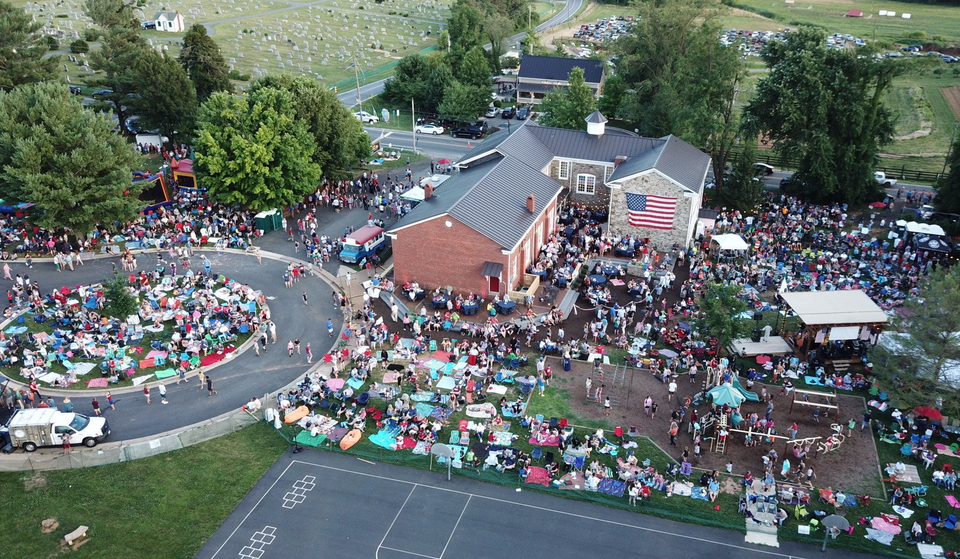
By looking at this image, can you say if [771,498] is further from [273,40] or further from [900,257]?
[273,40]

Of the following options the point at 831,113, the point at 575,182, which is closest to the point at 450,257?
the point at 575,182

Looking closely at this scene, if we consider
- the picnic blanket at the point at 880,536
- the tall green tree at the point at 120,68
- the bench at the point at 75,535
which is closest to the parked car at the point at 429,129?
the tall green tree at the point at 120,68

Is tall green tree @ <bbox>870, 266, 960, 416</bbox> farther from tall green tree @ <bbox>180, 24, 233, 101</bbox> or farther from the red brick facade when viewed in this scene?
tall green tree @ <bbox>180, 24, 233, 101</bbox>

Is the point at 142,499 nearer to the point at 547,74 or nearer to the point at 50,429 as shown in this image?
the point at 50,429

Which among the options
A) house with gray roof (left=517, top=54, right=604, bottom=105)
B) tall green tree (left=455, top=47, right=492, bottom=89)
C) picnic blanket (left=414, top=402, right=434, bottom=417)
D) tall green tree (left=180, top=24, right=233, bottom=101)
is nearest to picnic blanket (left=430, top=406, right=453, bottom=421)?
picnic blanket (left=414, top=402, right=434, bottom=417)

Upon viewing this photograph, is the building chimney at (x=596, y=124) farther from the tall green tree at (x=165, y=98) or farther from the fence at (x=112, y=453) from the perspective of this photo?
the tall green tree at (x=165, y=98)

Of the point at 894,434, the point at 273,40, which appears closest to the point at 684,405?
the point at 894,434
